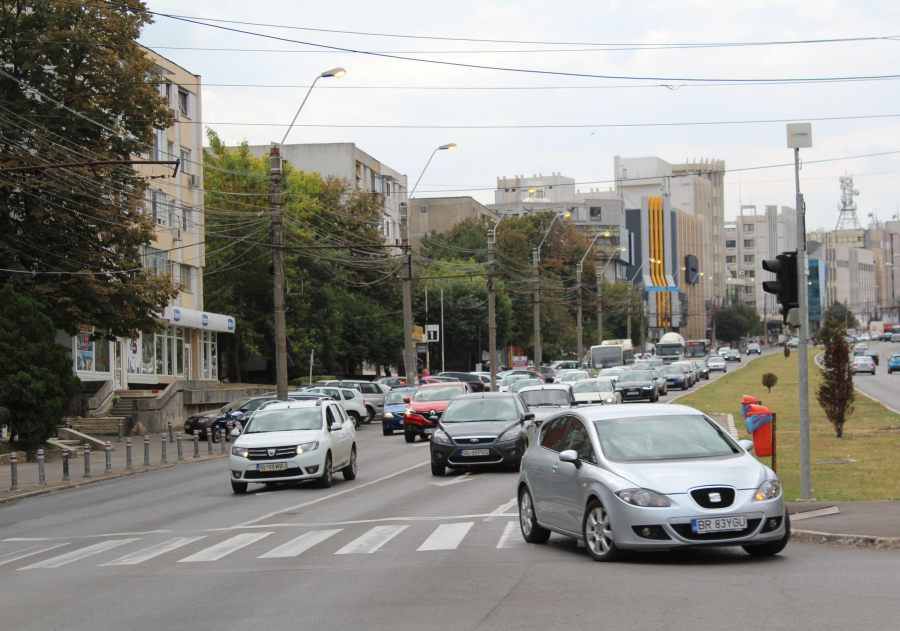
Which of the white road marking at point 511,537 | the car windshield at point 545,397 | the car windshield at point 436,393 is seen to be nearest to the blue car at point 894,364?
the car windshield at point 436,393

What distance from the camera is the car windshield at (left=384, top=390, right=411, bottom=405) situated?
37250 mm

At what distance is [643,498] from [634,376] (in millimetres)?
41688

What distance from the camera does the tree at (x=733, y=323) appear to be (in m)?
171

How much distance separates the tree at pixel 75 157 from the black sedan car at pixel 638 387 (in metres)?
23.4

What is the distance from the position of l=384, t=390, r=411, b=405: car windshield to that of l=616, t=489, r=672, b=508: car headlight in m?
28.3

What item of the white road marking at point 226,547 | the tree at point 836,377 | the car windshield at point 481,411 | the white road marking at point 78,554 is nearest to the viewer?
the white road marking at point 226,547

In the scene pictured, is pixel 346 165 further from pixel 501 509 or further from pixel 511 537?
pixel 511 537

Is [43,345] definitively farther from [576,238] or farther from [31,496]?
[576,238]

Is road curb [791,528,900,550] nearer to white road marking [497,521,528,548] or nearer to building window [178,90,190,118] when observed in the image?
white road marking [497,521,528,548]

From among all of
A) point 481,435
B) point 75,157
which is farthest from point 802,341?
point 75,157

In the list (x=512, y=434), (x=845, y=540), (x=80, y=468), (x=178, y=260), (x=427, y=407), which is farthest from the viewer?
(x=178, y=260)

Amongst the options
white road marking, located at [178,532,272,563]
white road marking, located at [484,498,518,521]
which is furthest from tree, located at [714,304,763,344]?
white road marking, located at [178,532,272,563]

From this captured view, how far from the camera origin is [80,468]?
27.0m

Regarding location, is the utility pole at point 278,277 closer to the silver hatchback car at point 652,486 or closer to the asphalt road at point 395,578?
the asphalt road at point 395,578
